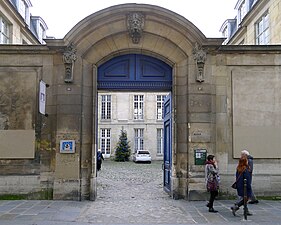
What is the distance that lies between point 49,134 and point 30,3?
16.1m

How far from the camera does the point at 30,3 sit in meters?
24.0

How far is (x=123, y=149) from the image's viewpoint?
3809 cm

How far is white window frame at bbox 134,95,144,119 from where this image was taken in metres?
40.0

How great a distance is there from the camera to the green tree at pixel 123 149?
3772 cm

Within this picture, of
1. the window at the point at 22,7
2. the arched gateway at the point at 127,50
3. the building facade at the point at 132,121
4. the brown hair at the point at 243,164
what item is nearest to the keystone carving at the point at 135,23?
the arched gateway at the point at 127,50

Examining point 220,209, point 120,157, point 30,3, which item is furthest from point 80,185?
point 120,157

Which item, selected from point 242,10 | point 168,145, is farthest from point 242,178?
point 242,10

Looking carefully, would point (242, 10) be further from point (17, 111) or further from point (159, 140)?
point (159, 140)

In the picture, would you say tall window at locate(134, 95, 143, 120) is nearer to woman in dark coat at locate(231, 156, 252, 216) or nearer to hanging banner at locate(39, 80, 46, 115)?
hanging banner at locate(39, 80, 46, 115)

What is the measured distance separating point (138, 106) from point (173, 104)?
95.7 ft

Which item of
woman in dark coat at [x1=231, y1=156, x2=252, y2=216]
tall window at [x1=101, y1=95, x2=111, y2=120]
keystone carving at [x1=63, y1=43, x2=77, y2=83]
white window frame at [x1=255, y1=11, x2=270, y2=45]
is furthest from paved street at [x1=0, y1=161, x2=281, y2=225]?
tall window at [x1=101, y1=95, x2=111, y2=120]

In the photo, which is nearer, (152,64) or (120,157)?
(152,64)

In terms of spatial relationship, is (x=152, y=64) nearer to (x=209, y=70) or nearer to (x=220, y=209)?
(x=209, y=70)

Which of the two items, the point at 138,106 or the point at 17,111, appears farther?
the point at 138,106
